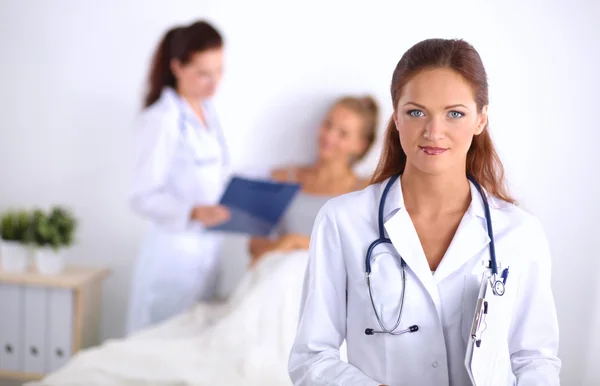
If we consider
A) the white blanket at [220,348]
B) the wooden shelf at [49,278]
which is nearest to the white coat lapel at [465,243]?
the white blanket at [220,348]

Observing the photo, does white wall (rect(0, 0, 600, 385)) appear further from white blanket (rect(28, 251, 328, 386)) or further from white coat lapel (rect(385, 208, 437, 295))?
white coat lapel (rect(385, 208, 437, 295))

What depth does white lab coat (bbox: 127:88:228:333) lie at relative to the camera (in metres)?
3.07

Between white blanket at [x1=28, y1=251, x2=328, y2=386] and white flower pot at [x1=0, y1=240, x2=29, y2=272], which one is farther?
white flower pot at [x1=0, y1=240, x2=29, y2=272]

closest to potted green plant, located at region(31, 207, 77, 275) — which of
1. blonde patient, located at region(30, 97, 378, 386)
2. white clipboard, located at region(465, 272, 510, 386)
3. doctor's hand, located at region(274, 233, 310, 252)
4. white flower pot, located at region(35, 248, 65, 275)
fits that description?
white flower pot, located at region(35, 248, 65, 275)

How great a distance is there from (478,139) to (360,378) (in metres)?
A: 0.47

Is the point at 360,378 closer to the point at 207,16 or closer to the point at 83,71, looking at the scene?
the point at 207,16

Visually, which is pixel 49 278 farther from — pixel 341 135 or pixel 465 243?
pixel 465 243

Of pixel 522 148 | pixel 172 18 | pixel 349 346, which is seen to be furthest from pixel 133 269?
pixel 349 346

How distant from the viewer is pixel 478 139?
135 cm

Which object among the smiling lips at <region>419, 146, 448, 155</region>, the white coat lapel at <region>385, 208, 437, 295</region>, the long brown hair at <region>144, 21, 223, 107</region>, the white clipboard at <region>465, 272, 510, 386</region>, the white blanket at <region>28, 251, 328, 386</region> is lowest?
the white blanket at <region>28, 251, 328, 386</region>

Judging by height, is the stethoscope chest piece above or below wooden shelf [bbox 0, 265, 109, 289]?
above

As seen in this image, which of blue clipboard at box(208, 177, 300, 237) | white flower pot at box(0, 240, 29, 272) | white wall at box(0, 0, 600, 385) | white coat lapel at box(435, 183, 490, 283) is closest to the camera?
white coat lapel at box(435, 183, 490, 283)

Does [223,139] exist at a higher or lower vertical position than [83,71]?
lower

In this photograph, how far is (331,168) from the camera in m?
3.15
